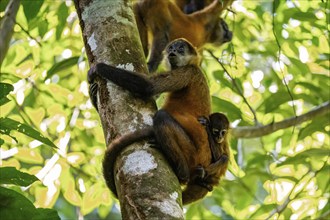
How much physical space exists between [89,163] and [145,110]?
3.67 m

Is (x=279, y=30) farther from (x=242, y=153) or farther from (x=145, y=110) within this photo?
(x=145, y=110)

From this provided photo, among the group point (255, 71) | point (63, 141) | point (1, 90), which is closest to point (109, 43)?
point (1, 90)

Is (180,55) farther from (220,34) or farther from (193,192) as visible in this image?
(220,34)

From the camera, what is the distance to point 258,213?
5.95 meters

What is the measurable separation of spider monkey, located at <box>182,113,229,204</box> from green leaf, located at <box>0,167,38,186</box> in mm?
1553

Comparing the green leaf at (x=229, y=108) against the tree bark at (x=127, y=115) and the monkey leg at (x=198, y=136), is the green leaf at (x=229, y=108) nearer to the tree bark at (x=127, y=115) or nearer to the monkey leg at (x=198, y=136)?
the monkey leg at (x=198, y=136)

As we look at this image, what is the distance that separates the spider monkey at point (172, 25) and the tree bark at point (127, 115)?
2.93m

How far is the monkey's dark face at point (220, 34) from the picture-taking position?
806 cm

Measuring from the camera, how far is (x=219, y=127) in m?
4.90

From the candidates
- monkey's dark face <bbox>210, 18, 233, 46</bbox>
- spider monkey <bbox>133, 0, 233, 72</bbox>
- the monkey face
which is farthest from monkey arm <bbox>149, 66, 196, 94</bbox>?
monkey's dark face <bbox>210, 18, 233, 46</bbox>

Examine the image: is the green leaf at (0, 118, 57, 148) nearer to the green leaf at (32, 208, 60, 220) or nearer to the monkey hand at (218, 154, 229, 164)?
the green leaf at (32, 208, 60, 220)

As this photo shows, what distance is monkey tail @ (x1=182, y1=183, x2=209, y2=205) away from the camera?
15.0 feet

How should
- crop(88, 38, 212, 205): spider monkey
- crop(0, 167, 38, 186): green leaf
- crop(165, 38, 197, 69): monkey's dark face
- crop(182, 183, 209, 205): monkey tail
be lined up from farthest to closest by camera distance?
crop(165, 38, 197, 69): monkey's dark face < crop(182, 183, 209, 205): monkey tail < crop(88, 38, 212, 205): spider monkey < crop(0, 167, 38, 186): green leaf

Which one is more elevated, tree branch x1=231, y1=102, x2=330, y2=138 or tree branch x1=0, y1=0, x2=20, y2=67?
tree branch x1=0, y1=0, x2=20, y2=67
